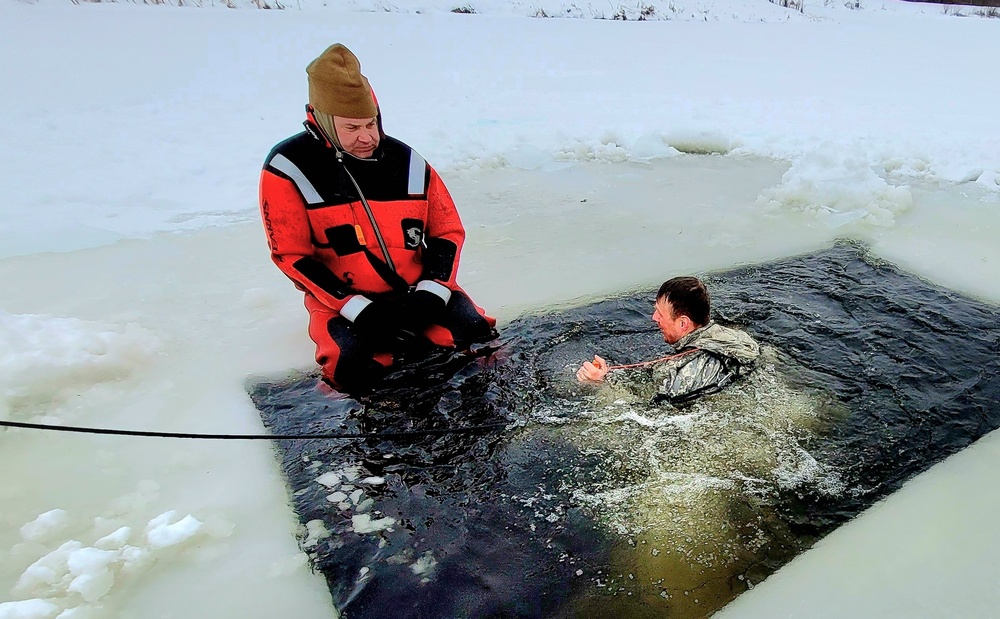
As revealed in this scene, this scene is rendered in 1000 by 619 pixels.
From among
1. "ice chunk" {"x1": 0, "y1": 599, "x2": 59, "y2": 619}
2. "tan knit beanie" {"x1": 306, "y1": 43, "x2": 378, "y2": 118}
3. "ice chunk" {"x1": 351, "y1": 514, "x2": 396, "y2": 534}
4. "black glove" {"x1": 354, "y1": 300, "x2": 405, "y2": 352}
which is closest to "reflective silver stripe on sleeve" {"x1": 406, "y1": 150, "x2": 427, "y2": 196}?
"tan knit beanie" {"x1": 306, "y1": 43, "x2": 378, "y2": 118}

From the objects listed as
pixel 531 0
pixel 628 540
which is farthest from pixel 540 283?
pixel 531 0

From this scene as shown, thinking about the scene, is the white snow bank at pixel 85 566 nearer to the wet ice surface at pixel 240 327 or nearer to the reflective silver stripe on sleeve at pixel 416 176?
the wet ice surface at pixel 240 327

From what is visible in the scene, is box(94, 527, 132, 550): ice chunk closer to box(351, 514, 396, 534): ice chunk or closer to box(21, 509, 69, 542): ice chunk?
box(21, 509, 69, 542): ice chunk

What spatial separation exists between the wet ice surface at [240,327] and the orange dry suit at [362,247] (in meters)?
0.45

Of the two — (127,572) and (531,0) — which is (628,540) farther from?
(531,0)

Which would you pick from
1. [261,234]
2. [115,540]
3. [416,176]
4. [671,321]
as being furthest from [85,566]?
[261,234]

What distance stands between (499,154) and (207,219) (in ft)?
8.71

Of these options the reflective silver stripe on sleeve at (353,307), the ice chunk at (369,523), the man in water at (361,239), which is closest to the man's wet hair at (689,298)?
the man in water at (361,239)

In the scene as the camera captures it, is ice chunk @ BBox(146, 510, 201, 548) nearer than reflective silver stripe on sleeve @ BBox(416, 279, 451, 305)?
Yes

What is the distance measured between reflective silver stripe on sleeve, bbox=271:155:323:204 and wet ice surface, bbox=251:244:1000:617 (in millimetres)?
870

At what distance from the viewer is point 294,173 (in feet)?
8.93

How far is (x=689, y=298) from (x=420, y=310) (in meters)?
1.19

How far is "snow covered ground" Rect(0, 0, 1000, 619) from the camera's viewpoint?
6.67ft

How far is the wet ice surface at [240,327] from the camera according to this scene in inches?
81.4
